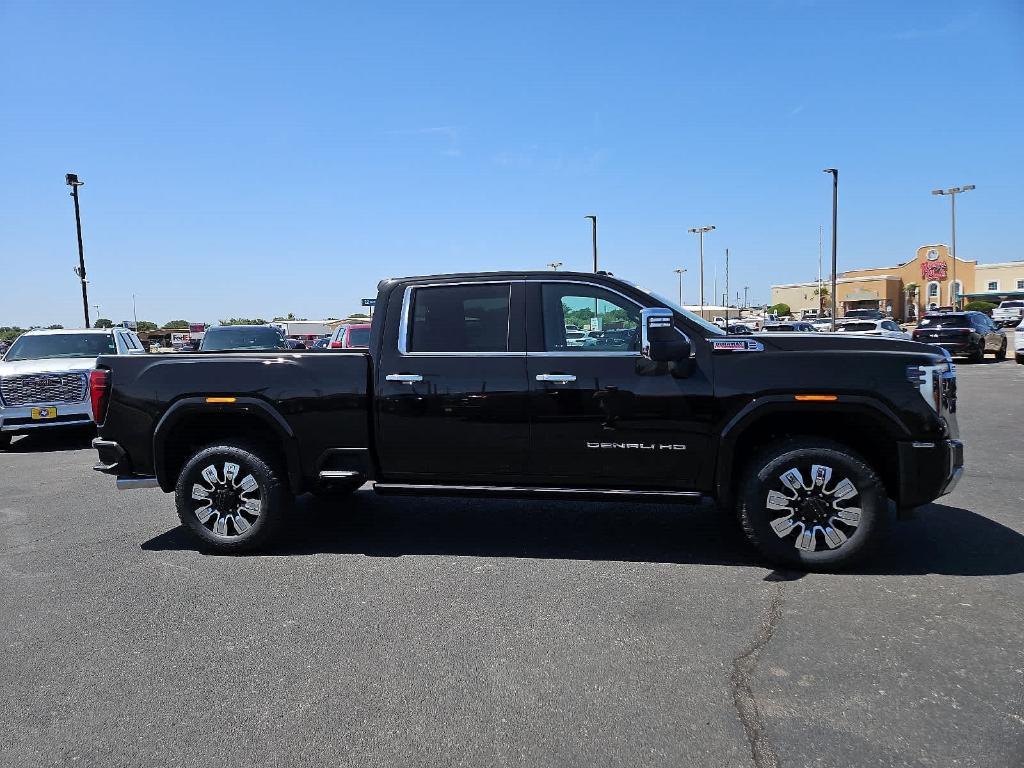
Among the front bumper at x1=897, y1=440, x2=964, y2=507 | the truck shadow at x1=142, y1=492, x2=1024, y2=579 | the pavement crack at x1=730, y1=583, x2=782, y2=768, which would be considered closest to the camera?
the pavement crack at x1=730, y1=583, x2=782, y2=768

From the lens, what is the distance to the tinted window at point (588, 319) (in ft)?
16.2

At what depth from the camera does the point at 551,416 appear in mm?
4840

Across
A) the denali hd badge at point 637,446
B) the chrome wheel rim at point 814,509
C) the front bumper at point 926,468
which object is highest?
the denali hd badge at point 637,446

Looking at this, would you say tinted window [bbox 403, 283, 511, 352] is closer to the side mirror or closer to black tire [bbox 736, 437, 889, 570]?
the side mirror

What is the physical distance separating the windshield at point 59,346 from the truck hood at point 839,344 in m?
11.0

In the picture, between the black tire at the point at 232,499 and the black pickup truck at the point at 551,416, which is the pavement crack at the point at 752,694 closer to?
the black pickup truck at the point at 551,416

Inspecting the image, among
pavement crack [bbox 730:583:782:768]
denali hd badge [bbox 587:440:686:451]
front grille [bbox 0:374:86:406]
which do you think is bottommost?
pavement crack [bbox 730:583:782:768]

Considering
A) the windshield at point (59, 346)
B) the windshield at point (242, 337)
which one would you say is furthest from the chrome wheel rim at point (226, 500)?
the windshield at point (242, 337)

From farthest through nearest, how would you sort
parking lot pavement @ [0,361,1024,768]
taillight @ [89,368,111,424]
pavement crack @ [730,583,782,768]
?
taillight @ [89,368,111,424] < parking lot pavement @ [0,361,1024,768] < pavement crack @ [730,583,782,768]

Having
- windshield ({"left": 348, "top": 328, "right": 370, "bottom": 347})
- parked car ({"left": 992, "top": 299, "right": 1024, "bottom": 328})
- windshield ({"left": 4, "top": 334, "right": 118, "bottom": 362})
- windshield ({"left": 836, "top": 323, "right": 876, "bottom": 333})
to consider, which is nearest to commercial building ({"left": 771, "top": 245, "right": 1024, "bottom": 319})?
parked car ({"left": 992, "top": 299, "right": 1024, "bottom": 328})

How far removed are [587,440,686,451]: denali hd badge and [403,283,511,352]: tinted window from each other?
981 millimetres

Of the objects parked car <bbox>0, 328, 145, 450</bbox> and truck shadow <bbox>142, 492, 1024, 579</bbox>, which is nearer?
truck shadow <bbox>142, 492, 1024, 579</bbox>

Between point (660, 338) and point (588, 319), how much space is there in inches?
26.2

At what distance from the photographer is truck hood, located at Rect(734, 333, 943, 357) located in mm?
4637
